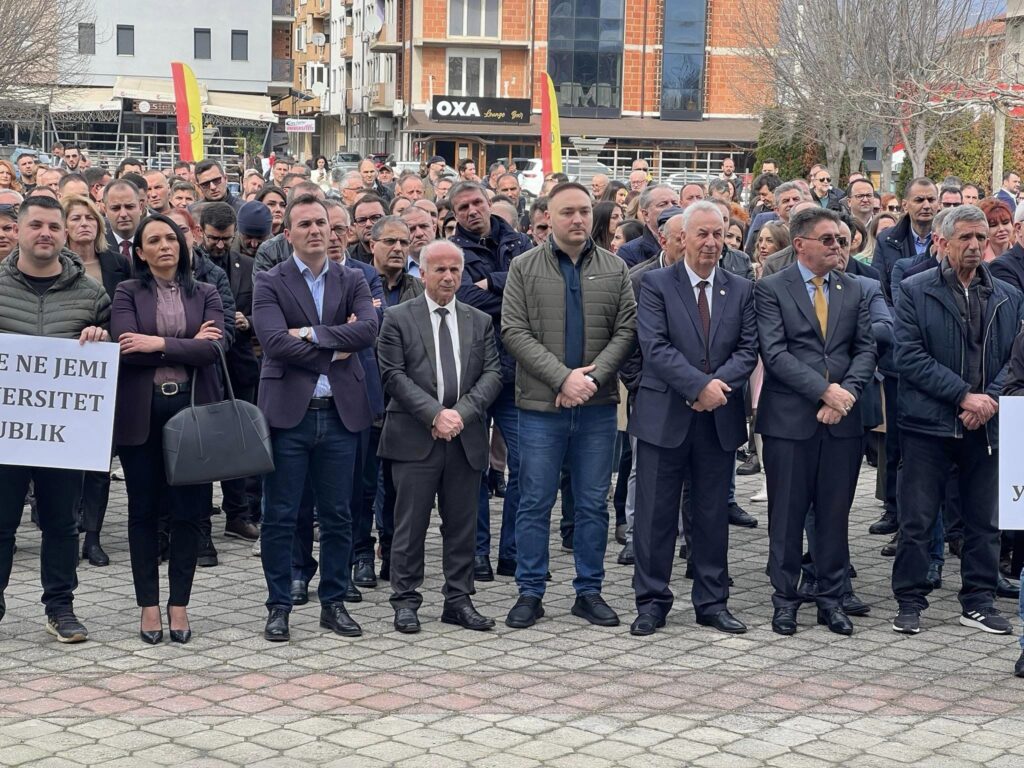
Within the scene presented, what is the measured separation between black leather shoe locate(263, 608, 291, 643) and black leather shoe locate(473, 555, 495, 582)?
5.25 ft

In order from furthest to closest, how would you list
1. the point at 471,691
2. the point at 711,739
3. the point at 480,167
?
the point at 480,167
the point at 471,691
the point at 711,739

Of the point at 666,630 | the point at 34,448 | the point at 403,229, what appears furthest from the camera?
the point at 403,229

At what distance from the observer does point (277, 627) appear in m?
7.93

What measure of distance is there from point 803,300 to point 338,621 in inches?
116

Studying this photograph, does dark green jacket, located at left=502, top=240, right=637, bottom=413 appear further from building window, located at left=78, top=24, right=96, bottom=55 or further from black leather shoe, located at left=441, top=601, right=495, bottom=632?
building window, located at left=78, top=24, right=96, bottom=55

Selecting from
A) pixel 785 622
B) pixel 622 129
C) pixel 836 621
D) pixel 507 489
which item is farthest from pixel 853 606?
pixel 622 129

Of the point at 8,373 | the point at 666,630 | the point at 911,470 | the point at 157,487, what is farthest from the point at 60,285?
the point at 911,470

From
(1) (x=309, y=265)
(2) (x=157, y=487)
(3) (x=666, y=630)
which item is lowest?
(3) (x=666, y=630)

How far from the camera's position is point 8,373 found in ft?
25.4

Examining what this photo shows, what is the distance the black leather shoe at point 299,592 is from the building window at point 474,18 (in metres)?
68.4

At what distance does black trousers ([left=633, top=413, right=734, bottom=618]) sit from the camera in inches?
326

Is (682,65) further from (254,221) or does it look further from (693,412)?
(693,412)

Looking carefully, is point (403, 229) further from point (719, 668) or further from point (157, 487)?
point (719, 668)

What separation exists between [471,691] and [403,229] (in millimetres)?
3040
